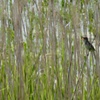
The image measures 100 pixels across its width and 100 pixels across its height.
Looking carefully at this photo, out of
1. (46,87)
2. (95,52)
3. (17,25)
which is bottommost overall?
(46,87)

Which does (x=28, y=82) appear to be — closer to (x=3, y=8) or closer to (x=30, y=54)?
(x=30, y=54)

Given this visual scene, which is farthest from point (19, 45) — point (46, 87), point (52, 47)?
point (46, 87)

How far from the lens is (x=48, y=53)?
1952 mm

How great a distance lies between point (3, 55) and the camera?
1957mm

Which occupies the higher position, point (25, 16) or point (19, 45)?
point (25, 16)

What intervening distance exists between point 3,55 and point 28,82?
229mm

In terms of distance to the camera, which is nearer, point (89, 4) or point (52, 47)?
point (52, 47)

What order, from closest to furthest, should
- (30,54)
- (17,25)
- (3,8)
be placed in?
(17,25) < (3,8) < (30,54)

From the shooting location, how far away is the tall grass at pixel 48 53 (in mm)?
1917

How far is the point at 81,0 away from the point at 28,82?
2.13 ft

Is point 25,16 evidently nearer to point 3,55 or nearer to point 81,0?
point 3,55

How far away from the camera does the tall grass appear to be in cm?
192

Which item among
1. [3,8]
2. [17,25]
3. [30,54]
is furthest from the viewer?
[30,54]

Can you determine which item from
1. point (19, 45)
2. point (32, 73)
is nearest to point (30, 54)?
point (32, 73)
